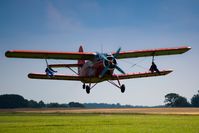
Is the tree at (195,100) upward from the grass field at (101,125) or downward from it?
upward

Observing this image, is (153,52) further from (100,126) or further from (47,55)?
(100,126)

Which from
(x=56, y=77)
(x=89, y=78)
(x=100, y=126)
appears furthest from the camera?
(x=56, y=77)

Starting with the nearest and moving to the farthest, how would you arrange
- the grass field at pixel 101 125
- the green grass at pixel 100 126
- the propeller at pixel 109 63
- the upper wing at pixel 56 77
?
the green grass at pixel 100 126
the grass field at pixel 101 125
the propeller at pixel 109 63
the upper wing at pixel 56 77

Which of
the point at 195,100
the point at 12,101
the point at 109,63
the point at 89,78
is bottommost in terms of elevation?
the point at 89,78

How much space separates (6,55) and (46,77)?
635 centimetres

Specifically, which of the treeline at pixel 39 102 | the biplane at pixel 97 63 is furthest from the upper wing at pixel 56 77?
the treeline at pixel 39 102

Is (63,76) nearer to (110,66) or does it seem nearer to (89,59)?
(89,59)

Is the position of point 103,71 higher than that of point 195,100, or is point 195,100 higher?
point 195,100

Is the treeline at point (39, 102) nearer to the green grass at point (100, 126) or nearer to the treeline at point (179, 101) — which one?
the treeline at point (179, 101)

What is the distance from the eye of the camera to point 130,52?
133 ft

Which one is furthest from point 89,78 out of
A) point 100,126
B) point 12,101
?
point 12,101

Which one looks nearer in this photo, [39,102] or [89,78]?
[89,78]

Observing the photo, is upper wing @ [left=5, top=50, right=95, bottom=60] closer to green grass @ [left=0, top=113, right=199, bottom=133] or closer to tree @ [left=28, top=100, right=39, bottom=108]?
green grass @ [left=0, top=113, right=199, bottom=133]

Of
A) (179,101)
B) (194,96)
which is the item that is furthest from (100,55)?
(194,96)
